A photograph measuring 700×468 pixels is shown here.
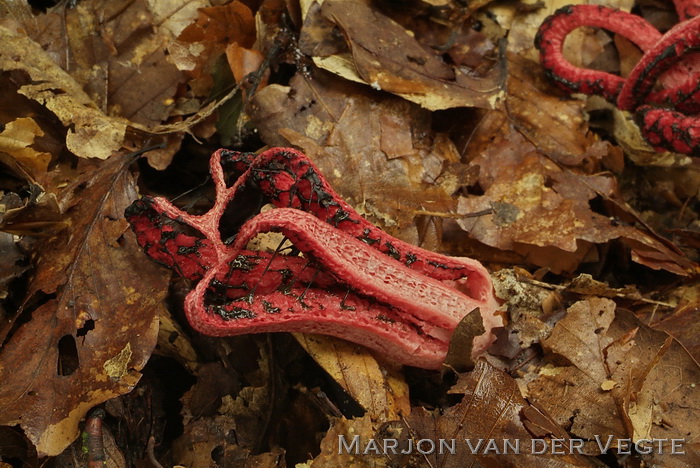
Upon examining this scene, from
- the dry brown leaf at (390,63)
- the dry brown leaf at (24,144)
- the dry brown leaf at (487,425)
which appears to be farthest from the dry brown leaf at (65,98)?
the dry brown leaf at (487,425)

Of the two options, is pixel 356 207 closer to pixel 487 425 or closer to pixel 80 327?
pixel 487 425

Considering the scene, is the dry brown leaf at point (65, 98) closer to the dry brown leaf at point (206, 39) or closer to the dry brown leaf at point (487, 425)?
the dry brown leaf at point (206, 39)

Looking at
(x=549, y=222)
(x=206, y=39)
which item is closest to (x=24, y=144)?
(x=206, y=39)

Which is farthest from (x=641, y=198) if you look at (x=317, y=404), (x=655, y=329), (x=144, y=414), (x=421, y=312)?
(x=144, y=414)

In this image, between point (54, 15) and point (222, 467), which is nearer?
point (222, 467)

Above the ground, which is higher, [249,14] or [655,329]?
[249,14]

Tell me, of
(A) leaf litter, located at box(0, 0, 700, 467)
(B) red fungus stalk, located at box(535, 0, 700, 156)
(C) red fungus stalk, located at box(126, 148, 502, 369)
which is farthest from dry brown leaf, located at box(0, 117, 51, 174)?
(B) red fungus stalk, located at box(535, 0, 700, 156)

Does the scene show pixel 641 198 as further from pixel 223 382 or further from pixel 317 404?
pixel 223 382
